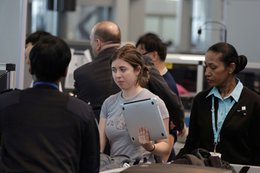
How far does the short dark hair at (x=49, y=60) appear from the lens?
235 cm

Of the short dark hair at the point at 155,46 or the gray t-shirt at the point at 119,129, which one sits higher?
the short dark hair at the point at 155,46

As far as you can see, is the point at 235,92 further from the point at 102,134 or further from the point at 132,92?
the point at 102,134

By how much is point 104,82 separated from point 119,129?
2.23 feet

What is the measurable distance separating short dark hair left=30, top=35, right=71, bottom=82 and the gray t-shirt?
939 mm

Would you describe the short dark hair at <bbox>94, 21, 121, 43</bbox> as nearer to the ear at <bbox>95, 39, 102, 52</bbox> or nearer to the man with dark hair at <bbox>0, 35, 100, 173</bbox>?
the ear at <bbox>95, 39, 102, 52</bbox>

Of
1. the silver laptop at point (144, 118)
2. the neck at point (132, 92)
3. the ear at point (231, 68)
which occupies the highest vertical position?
the ear at point (231, 68)

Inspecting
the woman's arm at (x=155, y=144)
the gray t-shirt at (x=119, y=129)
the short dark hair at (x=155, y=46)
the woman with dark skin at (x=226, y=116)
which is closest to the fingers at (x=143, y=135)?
the woman's arm at (x=155, y=144)

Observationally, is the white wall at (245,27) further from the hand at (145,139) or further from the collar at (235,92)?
the hand at (145,139)

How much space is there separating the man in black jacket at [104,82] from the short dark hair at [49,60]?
4.46 feet

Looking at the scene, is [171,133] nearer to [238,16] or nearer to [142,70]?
[142,70]

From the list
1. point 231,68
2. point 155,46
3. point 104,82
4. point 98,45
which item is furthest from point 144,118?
point 155,46

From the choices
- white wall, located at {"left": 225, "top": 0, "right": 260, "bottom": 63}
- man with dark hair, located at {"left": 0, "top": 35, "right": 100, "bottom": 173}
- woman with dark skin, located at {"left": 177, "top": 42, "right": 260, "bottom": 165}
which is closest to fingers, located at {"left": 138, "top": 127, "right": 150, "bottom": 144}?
woman with dark skin, located at {"left": 177, "top": 42, "right": 260, "bottom": 165}

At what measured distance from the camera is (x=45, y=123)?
2.33m

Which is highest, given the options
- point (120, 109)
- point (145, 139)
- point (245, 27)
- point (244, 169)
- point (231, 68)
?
point (245, 27)
